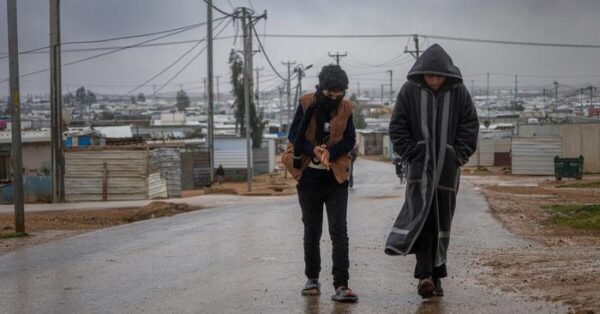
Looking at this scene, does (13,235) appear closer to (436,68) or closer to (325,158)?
(325,158)

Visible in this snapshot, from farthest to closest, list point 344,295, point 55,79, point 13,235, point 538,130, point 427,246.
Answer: point 538,130, point 55,79, point 13,235, point 344,295, point 427,246

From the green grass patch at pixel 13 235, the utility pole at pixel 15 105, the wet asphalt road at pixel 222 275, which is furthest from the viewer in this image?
the utility pole at pixel 15 105

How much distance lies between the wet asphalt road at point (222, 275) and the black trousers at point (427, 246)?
0.25 metres

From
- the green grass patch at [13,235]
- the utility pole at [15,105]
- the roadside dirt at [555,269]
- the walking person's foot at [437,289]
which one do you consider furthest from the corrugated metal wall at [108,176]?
the walking person's foot at [437,289]

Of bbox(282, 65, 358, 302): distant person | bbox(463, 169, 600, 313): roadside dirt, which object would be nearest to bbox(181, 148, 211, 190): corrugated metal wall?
bbox(463, 169, 600, 313): roadside dirt

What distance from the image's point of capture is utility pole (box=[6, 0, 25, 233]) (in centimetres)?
1642

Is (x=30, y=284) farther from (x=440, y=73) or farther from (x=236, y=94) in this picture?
(x=236, y=94)

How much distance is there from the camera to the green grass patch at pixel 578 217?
1536 centimetres

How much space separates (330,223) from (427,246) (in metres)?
0.80

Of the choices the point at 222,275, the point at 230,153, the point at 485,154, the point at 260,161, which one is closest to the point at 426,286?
the point at 222,275

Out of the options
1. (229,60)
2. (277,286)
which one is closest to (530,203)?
(277,286)

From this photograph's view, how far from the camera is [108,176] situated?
3488cm

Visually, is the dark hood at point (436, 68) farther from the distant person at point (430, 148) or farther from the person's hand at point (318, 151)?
the person's hand at point (318, 151)

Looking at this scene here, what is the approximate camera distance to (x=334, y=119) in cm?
750
